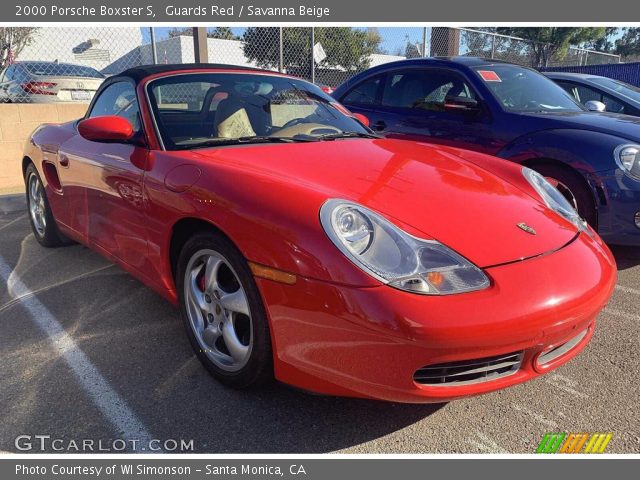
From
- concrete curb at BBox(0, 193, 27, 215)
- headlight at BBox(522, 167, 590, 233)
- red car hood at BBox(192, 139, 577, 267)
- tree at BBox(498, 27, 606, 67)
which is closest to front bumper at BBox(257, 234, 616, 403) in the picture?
red car hood at BBox(192, 139, 577, 267)

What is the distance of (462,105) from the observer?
4.43 metres

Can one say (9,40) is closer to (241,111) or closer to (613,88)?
(241,111)

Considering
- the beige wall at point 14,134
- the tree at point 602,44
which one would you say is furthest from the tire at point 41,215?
the tree at point 602,44

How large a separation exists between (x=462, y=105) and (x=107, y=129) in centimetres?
298

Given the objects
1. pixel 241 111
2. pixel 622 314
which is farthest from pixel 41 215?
pixel 622 314

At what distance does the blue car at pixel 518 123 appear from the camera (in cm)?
357

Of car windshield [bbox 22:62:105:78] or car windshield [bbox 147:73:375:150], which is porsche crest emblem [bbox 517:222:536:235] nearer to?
car windshield [bbox 147:73:375:150]

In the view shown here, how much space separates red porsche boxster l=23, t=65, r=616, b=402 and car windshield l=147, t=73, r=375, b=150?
1 cm

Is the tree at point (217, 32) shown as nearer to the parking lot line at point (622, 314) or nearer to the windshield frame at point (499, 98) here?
the windshield frame at point (499, 98)

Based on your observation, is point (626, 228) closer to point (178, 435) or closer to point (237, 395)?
point (237, 395)

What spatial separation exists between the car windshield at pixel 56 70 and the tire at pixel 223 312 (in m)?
6.49

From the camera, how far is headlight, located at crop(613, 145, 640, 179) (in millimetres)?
3521

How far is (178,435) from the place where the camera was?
200cm
